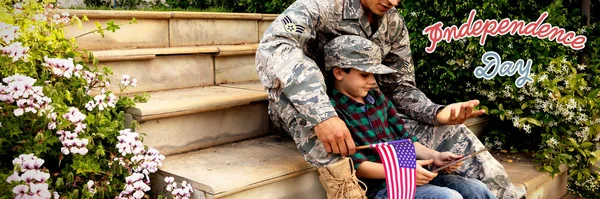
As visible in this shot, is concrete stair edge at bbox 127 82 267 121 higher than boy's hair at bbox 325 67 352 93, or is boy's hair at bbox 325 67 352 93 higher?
boy's hair at bbox 325 67 352 93

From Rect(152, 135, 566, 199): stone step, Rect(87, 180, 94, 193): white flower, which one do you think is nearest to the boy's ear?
Rect(152, 135, 566, 199): stone step

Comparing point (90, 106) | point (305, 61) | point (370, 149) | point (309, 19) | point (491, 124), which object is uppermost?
point (309, 19)

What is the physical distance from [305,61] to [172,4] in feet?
10.1

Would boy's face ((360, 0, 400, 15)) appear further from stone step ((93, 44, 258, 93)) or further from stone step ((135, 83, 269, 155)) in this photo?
stone step ((93, 44, 258, 93))

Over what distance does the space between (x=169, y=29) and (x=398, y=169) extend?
180 centimetres

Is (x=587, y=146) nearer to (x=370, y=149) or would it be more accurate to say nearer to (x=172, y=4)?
(x=370, y=149)

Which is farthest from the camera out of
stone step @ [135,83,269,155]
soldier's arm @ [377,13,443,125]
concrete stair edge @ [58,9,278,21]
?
concrete stair edge @ [58,9,278,21]

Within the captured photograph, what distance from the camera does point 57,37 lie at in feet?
7.23

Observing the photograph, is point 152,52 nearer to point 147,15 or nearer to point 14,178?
point 147,15

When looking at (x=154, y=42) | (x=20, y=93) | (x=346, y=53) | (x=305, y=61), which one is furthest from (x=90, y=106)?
(x=154, y=42)

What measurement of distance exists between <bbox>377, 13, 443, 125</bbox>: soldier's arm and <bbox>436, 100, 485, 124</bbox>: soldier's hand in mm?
102

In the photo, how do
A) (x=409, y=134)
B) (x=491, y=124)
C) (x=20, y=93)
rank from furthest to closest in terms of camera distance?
(x=491, y=124) < (x=409, y=134) < (x=20, y=93)

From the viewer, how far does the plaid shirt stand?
6.75 ft

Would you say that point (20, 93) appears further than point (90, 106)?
No
